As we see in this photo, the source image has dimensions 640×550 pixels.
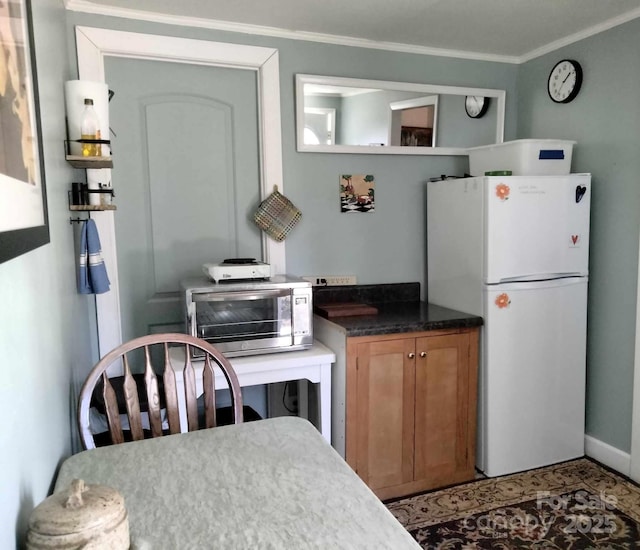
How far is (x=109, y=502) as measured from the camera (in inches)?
33.5

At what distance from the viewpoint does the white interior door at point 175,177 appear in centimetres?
243

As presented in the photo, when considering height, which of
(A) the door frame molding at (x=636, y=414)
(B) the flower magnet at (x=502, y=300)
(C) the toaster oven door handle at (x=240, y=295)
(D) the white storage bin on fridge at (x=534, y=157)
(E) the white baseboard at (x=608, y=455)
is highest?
(D) the white storage bin on fridge at (x=534, y=157)

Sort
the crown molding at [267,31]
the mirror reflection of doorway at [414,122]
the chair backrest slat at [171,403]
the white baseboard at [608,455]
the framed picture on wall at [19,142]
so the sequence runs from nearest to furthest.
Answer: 1. the framed picture on wall at [19,142]
2. the chair backrest slat at [171,403]
3. the crown molding at [267,31]
4. the white baseboard at [608,455]
5. the mirror reflection of doorway at [414,122]

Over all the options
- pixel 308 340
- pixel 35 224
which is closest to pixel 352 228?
pixel 308 340

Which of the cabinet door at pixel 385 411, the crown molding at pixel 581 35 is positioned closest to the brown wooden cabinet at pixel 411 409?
the cabinet door at pixel 385 411

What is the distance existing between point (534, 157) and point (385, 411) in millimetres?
1471

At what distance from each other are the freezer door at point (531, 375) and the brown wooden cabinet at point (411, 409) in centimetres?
9

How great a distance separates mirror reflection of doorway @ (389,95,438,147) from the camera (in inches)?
112

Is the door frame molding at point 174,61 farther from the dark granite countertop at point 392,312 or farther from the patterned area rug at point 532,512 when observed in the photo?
the patterned area rug at point 532,512

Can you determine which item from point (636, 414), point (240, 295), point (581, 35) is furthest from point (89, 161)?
point (636, 414)

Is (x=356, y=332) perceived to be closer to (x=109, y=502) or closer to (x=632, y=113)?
(x=109, y=502)

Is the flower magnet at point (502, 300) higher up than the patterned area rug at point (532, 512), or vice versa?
the flower magnet at point (502, 300)

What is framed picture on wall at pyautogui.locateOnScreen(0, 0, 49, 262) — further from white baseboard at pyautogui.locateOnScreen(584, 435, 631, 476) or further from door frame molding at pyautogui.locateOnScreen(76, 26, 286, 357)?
white baseboard at pyautogui.locateOnScreen(584, 435, 631, 476)

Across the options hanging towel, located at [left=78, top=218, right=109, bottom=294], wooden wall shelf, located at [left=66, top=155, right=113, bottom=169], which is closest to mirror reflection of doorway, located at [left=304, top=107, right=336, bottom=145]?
wooden wall shelf, located at [left=66, top=155, right=113, bottom=169]
